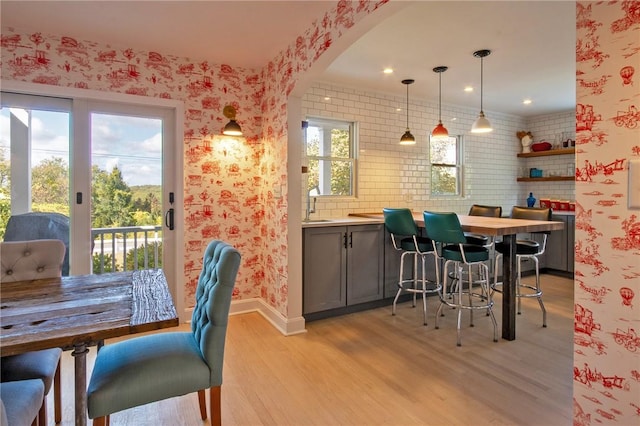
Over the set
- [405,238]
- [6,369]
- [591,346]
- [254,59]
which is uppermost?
[254,59]

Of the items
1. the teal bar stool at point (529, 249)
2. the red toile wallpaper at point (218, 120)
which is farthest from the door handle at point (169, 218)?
the teal bar stool at point (529, 249)

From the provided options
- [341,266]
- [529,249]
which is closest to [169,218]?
[341,266]

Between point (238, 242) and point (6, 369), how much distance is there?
2234 mm

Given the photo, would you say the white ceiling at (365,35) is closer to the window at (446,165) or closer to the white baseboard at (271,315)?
the window at (446,165)

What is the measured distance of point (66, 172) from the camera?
3.06m

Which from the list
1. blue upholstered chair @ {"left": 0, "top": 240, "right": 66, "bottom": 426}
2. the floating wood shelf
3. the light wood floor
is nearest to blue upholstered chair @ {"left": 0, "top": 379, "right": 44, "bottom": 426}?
blue upholstered chair @ {"left": 0, "top": 240, "right": 66, "bottom": 426}

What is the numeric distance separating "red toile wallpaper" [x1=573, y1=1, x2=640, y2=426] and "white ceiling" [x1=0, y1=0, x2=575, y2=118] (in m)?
0.98

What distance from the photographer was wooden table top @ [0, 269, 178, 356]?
4.00 ft

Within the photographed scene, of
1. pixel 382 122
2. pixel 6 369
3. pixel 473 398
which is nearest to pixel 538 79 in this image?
pixel 382 122

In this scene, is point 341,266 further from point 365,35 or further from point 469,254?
point 365,35

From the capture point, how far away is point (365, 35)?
300 cm

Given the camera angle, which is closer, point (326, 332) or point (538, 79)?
point (326, 332)

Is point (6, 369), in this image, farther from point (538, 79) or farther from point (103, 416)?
point (538, 79)

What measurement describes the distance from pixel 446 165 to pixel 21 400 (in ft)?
16.9
